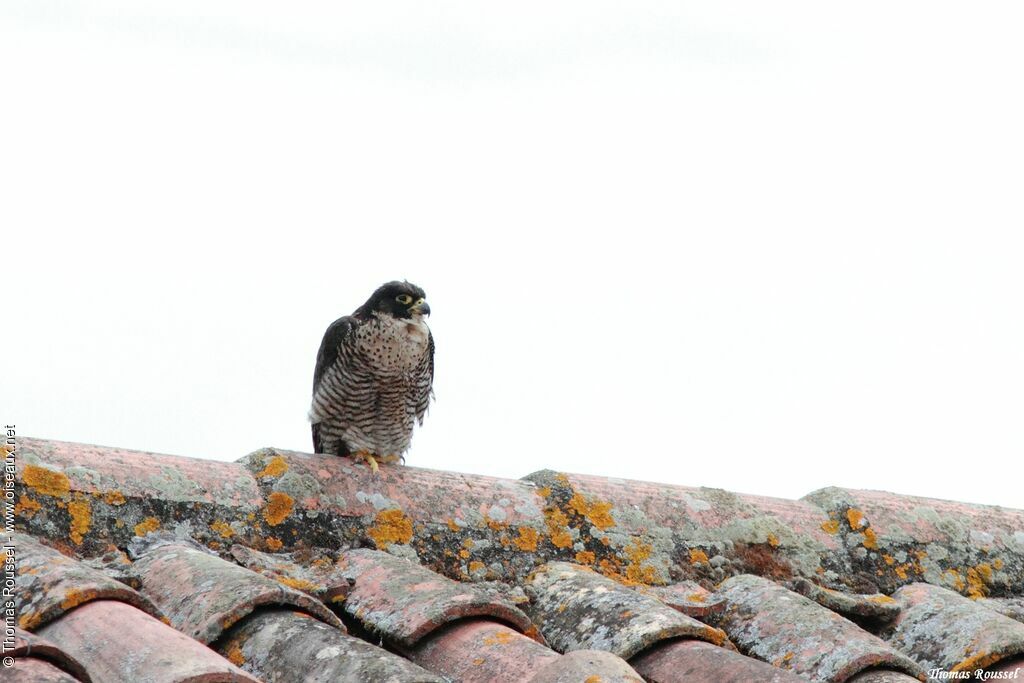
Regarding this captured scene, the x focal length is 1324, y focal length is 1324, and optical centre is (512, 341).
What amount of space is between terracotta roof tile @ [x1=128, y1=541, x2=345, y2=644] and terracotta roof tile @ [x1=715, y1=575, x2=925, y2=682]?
114 cm

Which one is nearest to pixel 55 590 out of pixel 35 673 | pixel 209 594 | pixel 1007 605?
pixel 209 594

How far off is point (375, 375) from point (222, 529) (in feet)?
6.04

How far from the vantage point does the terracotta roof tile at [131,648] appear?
235cm

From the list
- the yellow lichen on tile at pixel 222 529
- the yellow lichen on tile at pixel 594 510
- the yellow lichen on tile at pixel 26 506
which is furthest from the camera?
the yellow lichen on tile at pixel 594 510

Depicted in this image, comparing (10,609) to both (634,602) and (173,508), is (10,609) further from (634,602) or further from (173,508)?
(634,602)

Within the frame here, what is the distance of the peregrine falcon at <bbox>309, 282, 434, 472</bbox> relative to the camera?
17.4 feet

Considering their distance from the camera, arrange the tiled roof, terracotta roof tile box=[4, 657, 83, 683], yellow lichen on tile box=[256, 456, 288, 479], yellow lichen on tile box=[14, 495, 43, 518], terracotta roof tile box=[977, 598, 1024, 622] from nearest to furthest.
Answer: terracotta roof tile box=[4, 657, 83, 683] < the tiled roof < yellow lichen on tile box=[14, 495, 43, 518] < yellow lichen on tile box=[256, 456, 288, 479] < terracotta roof tile box=[977, 598, 1024, 622]

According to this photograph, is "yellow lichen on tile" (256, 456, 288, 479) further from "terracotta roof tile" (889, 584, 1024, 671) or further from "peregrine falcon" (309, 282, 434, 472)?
"terracotta roof tile" (889, 584, 1024, 671)

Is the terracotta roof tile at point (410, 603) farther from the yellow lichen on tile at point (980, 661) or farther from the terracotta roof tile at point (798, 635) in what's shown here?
the yellow lichen on tile at point (980, 661)

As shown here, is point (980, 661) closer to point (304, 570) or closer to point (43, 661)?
point (304, 570)

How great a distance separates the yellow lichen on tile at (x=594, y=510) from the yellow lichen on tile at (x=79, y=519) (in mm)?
1479

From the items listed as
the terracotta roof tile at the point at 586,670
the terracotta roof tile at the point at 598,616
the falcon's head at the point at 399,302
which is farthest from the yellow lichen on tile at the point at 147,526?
the falcon's head at the point at 399,302

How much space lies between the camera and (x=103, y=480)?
11.5ft

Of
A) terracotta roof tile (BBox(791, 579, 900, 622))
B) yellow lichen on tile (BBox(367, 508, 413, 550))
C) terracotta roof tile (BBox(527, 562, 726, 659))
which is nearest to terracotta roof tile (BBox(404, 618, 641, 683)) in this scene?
terracotta roof tile (BBox(527, 562, 726, 659))
